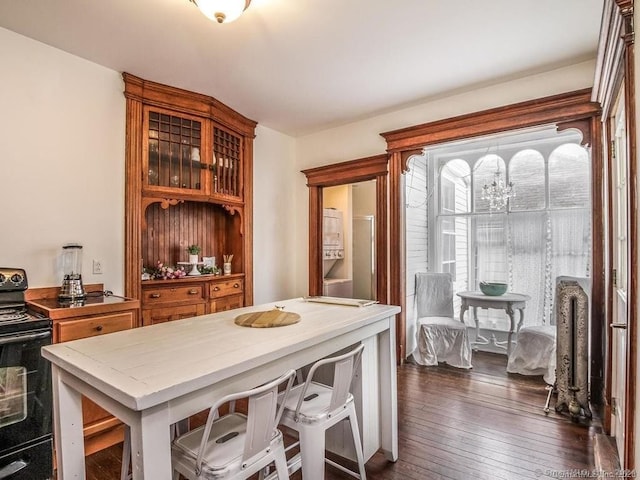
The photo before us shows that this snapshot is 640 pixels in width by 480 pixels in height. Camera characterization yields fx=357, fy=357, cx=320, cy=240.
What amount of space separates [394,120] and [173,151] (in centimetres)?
236

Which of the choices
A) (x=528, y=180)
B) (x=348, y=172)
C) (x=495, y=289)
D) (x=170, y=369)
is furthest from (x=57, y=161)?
(x=528, y=180)

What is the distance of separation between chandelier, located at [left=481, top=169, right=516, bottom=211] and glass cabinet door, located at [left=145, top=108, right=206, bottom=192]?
3.43 meters

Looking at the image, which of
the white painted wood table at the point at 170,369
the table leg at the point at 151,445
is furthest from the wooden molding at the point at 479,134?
the table leg at the point at 151,445

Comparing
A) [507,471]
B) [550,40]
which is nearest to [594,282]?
[507,471]

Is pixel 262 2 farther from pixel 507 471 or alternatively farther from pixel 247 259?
pixel 507 471

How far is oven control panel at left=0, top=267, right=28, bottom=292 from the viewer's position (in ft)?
7.44

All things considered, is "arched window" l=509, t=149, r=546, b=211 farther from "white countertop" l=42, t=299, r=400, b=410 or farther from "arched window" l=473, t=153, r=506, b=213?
"white countertop" l=42, t=299, r=400, b=410

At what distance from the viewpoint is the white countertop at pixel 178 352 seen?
3.48 ft

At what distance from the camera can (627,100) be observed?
1570 millimetres

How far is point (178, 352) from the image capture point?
4.45 ft

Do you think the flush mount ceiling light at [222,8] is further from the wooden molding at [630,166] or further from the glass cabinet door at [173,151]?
the wooden molding at [630,166]

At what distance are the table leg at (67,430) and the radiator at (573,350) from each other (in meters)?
3.09

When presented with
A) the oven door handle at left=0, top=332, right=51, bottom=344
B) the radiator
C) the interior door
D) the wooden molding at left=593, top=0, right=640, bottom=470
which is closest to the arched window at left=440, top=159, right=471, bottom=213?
the radiator

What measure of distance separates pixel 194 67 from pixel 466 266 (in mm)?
4128
